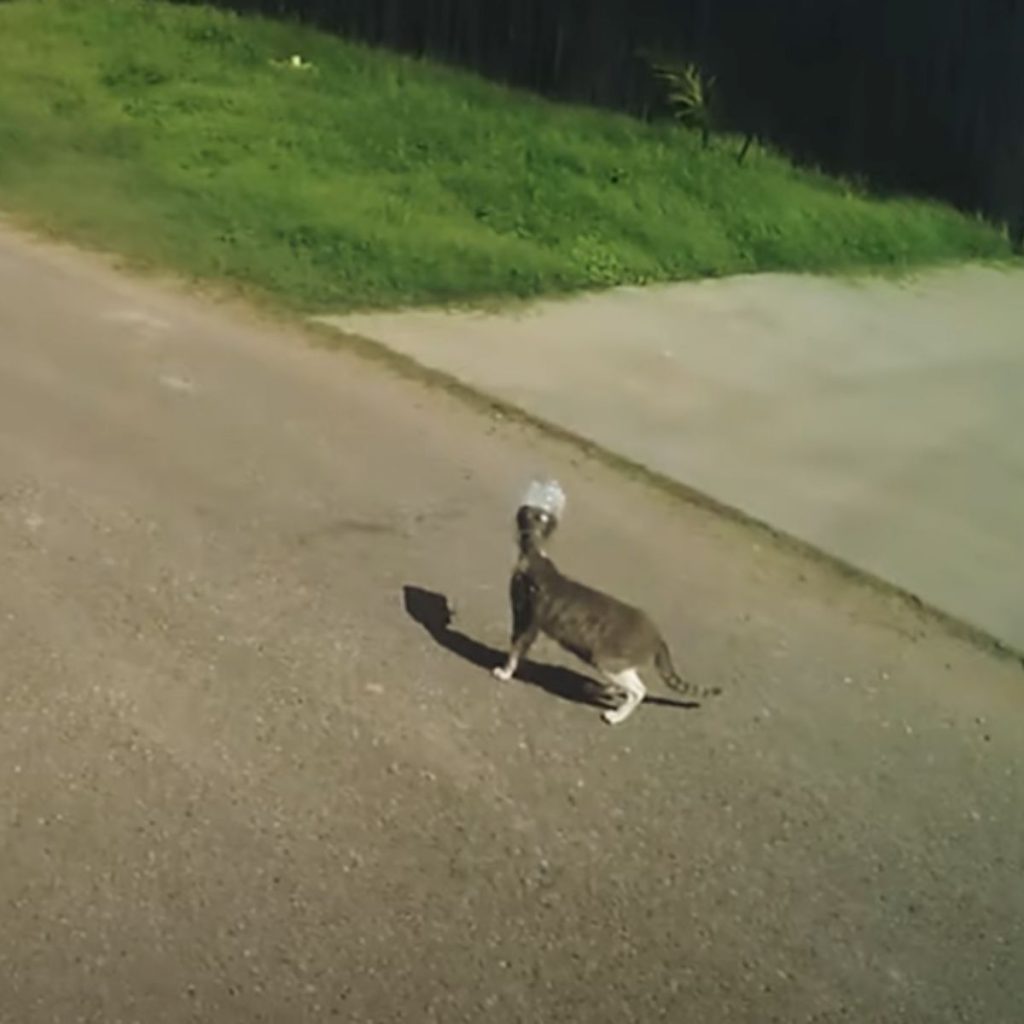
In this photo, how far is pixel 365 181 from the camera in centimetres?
1177

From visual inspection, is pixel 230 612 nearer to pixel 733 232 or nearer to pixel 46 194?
pixel 46 194

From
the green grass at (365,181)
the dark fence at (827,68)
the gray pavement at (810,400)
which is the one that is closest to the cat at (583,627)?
the gray pavement at (810,400)

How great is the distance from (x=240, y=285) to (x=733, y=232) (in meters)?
3.41

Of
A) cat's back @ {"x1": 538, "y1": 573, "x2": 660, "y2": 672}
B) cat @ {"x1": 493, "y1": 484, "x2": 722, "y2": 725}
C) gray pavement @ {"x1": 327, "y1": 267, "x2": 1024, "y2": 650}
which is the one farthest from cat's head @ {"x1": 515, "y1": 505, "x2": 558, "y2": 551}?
gray pavement @ {"x1": 327, "y1": 267, "x2": 1024, "y2": 650}

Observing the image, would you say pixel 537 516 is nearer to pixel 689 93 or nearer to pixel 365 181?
pixel 365 181

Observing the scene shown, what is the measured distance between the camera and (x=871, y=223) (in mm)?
12609

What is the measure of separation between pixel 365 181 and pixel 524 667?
6.40 meters

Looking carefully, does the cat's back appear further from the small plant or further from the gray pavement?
the small plant

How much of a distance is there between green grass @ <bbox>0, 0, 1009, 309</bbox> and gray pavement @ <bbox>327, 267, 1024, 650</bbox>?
1.66 feet

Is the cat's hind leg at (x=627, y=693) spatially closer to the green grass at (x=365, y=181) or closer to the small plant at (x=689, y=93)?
the green grass at (x=365, y=181)

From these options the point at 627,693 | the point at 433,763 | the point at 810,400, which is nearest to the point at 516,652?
the point at 627,693

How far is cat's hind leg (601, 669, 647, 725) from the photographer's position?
561 centimetres

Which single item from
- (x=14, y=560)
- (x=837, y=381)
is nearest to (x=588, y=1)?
(x=837, y=381)

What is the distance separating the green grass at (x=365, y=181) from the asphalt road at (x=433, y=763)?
102 inches
